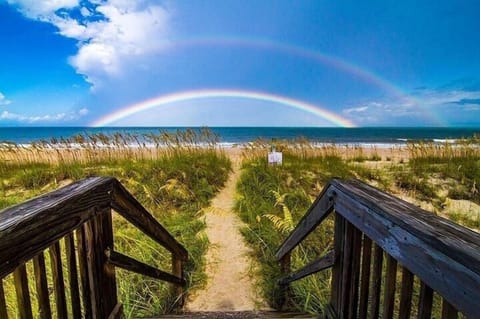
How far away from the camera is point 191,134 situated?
8.34 metres

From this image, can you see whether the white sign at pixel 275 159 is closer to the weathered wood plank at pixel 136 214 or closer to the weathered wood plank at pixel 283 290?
the weathered wood plank at pixel 283 290

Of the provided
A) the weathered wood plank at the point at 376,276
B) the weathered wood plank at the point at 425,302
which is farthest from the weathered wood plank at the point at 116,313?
the weathered wood plank at the point at 425,302

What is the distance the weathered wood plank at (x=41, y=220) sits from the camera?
75cm

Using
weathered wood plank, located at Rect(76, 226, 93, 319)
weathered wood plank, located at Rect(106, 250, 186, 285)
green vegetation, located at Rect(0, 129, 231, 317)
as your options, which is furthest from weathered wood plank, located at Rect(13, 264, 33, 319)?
green vegetation, located at Rect(0, 129, 231, 317)

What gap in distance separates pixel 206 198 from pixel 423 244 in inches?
208

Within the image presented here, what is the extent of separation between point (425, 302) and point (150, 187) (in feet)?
18.5

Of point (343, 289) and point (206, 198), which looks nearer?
point (343, 289)

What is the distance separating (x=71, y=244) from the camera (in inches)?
43.0

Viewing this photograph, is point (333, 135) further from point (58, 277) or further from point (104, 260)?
point (58, 277)

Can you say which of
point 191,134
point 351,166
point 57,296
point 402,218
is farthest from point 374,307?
point 191,134

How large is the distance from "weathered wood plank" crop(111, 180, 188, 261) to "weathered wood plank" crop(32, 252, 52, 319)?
55 centimetres

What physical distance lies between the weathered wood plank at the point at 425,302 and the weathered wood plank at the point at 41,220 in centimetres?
106

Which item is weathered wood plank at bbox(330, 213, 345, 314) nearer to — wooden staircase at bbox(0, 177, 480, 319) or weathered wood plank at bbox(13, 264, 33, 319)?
wooden staircase at bbox(0, 177, 480, 319)

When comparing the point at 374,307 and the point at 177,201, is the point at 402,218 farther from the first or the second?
the point at 177,201
